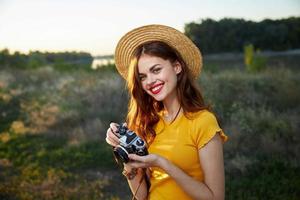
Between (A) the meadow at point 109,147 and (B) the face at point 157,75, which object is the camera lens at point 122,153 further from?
(A) the meadow at point 109,147

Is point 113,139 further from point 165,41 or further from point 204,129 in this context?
point 165,41

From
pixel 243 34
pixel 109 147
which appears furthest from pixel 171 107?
pixel 243 34

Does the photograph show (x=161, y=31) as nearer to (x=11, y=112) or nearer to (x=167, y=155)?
(x=167, y=155)

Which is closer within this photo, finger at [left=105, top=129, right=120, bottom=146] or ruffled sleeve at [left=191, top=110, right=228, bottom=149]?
ruffled sleeve at [left=191, top=110, right=228, bottom=149]

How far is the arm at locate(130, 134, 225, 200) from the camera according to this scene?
1.94 m

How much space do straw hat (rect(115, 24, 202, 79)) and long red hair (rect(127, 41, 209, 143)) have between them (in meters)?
0.07

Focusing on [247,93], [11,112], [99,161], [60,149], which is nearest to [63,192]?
[99,161]

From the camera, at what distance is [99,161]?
7.21 metres

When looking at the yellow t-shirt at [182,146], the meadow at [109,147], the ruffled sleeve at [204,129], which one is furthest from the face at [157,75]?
the meadow at [109,147]

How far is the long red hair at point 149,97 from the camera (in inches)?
87.0

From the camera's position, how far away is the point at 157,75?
2.18 m

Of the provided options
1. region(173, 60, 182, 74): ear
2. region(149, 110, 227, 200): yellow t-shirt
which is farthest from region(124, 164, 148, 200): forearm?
region(173, 60, 182, 74): ear

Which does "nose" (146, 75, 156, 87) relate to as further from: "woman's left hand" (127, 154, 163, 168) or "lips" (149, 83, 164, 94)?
"woman's left hand" (127, 154, 163, 168)

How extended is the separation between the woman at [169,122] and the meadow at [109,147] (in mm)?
3186
